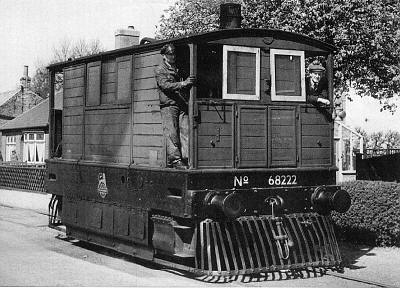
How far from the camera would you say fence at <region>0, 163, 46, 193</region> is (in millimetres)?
23125

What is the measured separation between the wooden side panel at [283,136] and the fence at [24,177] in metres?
16.0

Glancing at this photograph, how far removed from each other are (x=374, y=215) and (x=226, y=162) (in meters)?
3.66

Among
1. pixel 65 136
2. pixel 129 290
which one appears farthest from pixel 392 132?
pixel 129 290

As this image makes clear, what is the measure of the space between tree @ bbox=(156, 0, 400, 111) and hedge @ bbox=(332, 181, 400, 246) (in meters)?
5.78

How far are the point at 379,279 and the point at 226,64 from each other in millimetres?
3747

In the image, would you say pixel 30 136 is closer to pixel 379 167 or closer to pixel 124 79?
pixel 379 167

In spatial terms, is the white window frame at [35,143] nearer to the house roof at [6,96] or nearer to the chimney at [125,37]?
the house roof at [6,96]

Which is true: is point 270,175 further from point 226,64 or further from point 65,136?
point 65,136

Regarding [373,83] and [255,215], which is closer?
[255,215]

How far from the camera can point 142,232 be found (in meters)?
8.55

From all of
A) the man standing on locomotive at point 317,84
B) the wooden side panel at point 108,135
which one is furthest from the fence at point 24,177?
the man standing on locomotive at point 317,84

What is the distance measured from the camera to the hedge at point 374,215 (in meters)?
10.0

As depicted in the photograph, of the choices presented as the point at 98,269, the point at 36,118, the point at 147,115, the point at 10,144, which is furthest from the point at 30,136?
the point at 98,269

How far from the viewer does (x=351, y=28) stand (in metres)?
14.9
